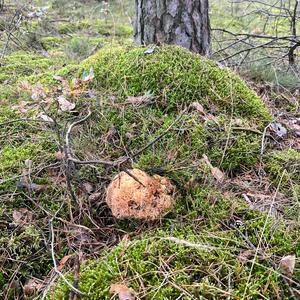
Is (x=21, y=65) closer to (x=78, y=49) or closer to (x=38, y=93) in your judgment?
(x=78, y=49)

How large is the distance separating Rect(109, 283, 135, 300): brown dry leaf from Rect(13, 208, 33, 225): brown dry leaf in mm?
693

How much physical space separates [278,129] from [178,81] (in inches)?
32.3

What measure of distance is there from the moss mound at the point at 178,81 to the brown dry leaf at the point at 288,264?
1255mm

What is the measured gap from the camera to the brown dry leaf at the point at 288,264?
1472 millimetres

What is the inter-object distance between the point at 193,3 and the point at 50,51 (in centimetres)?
256

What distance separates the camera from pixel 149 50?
9.32 feet

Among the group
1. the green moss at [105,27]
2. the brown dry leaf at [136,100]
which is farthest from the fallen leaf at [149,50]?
the green moss at [105,27]

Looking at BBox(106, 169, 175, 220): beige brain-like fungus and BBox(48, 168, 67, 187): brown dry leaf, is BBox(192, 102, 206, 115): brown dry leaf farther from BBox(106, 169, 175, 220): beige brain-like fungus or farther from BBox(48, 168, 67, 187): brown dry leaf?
BBox(48, 168, 67, 187): brown dry leaf

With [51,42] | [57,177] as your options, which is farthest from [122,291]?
[51,42]

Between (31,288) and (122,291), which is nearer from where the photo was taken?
(122,291)

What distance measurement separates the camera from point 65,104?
2.64 m

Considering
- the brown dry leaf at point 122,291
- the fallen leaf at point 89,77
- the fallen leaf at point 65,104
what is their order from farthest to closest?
the fallen leaf at point 89,77, the fallen leaf at point 65,104, the brown dry leaf at point 122,291

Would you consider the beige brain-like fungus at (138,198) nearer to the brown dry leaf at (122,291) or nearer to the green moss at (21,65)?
the brown dry leaf at (122,291)

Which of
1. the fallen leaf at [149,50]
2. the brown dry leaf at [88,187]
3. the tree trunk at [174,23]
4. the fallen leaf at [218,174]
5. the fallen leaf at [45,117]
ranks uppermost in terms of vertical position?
the tree trunk at [174,23]
